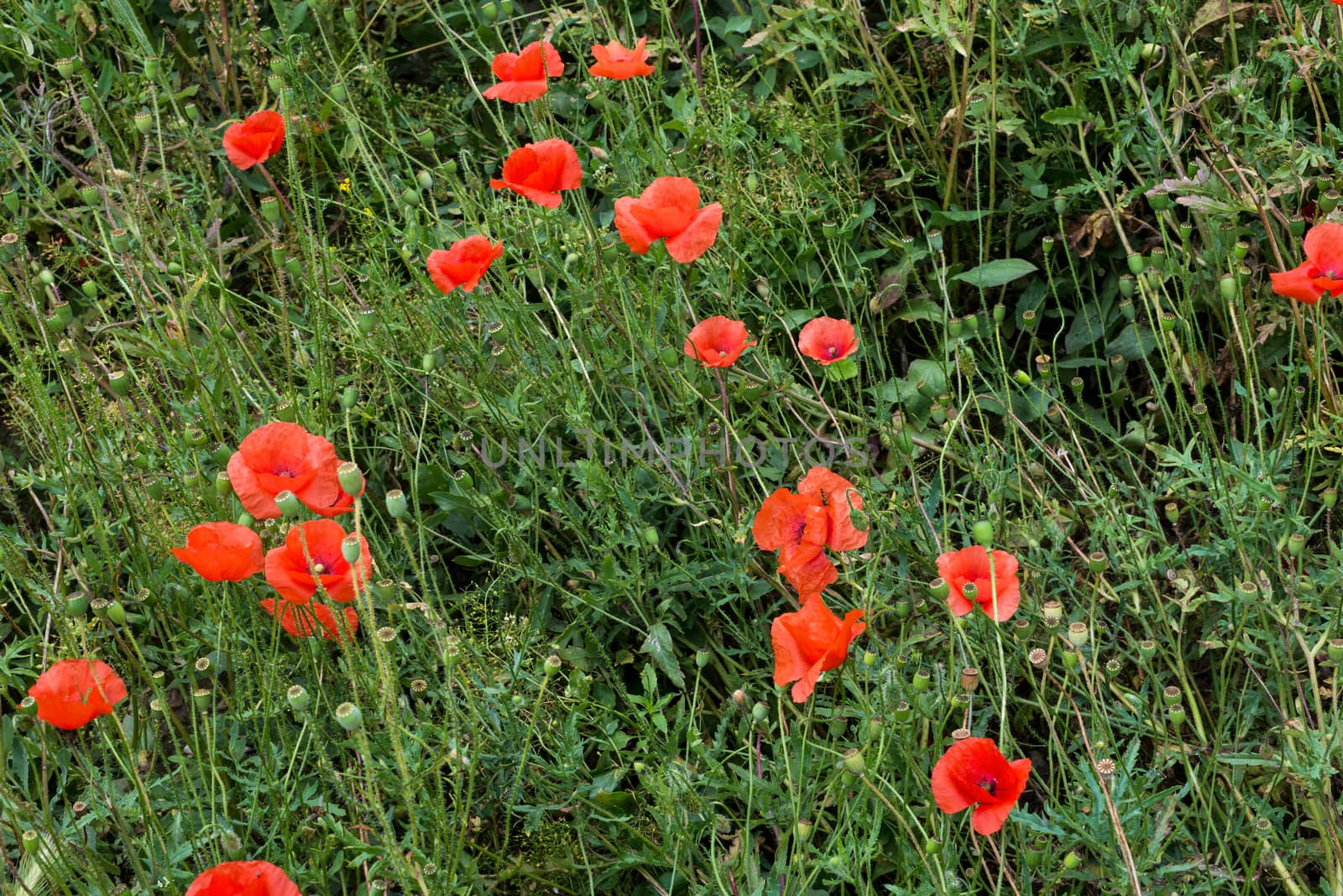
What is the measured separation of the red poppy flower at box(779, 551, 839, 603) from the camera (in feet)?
5.90

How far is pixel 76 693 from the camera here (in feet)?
5.48

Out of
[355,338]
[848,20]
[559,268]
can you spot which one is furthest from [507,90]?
[848,20]

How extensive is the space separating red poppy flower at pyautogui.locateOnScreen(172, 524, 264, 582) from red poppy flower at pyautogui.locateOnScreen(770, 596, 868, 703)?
0.68 metres

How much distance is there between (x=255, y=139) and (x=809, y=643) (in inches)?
55.5

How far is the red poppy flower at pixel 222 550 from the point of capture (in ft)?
5.51

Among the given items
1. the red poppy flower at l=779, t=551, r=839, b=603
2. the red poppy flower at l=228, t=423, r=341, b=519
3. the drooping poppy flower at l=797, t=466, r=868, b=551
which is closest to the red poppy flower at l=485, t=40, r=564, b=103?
the red poppy flower at l=228, t=423, r=341, b=519

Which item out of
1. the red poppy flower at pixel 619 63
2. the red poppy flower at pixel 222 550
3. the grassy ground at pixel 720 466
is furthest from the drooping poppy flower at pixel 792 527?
the red poppy flower at pixel 619 63

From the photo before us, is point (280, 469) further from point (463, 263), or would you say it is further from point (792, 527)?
point (792, 527)

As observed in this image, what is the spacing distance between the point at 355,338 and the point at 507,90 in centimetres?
54

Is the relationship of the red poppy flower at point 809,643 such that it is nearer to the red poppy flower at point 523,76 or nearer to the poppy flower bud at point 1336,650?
Answer: the poppy flower bud at point 1336,650

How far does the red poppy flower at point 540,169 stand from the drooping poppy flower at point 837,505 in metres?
0.61

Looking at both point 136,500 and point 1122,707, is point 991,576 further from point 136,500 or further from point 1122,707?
point 136,500

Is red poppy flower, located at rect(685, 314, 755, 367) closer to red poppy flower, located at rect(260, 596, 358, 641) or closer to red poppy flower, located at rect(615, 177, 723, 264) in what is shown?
red poppy flower, located at rect(615, 177, 723, 264)

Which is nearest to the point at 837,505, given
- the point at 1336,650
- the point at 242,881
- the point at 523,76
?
the point at 1336,650
